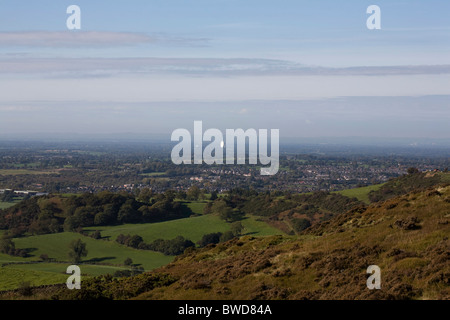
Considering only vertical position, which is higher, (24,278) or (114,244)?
(24,278)

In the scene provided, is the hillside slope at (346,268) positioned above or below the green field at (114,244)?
above

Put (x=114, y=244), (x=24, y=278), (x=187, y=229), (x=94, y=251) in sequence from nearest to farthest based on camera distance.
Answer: (x=24, y=278)
(x=94, y=251)
(x=114, y=244)
(x=187, y=229)

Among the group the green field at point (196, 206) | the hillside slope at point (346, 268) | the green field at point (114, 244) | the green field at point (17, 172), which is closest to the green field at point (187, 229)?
the green field at point (114, 244)

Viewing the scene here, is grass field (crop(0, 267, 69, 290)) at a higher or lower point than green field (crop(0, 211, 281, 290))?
higher

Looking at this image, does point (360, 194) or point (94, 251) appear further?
point (360, 194)

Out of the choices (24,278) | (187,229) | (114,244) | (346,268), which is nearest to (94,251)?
(114,244)

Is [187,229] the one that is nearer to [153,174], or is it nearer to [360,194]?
[360,194]

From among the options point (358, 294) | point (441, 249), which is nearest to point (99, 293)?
point (358, 294)

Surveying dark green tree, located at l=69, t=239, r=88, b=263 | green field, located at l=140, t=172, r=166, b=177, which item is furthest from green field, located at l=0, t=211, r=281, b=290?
green field, located at l=140, t=172, r=166, b=177

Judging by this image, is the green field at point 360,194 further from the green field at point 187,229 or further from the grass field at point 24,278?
the grass field at point 24,278

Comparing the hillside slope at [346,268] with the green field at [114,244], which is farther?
the green field at [114,244]

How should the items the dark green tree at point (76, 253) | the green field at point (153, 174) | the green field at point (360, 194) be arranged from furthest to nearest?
the green field at point (153, 174) → the green field at point (360, 194) → the dark green tree at point (76, 253)

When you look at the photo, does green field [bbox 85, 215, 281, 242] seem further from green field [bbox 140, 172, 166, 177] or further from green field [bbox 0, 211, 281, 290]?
green field [bbox 140, 172, 166, 177]
